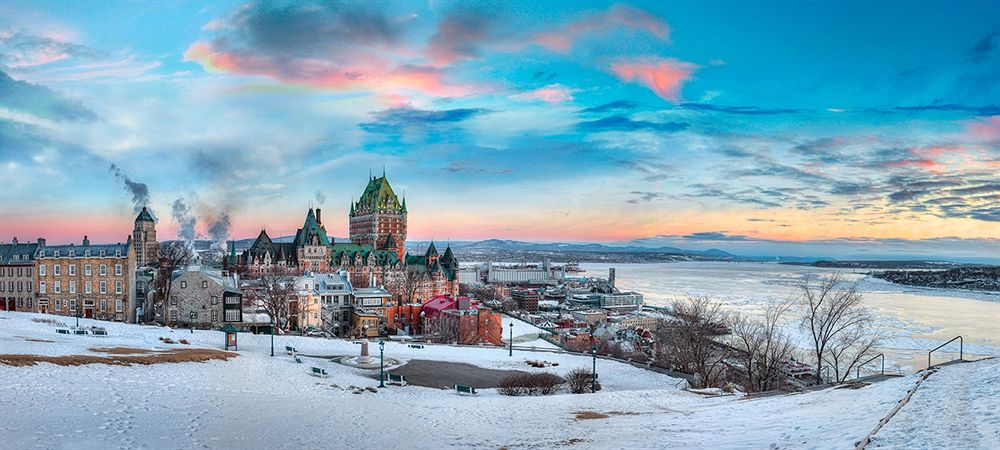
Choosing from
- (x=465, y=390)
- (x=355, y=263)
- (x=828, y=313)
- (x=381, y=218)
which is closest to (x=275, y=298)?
(x=465, y=390)

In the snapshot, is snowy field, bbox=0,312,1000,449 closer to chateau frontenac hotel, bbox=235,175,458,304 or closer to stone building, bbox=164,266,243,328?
stone building, bbox=164,266,243,328

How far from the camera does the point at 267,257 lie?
94125 millimetres

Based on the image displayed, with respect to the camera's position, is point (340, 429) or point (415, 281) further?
point (415, 281)

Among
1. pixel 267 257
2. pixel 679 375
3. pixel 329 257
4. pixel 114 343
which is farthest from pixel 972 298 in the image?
pixel 114 343

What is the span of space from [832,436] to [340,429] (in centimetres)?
1240

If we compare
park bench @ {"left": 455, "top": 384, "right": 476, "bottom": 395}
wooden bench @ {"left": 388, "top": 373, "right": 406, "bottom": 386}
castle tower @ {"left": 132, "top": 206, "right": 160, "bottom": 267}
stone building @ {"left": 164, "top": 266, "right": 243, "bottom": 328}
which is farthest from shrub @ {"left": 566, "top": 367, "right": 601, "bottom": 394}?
castle tower @ {"left": 132, "top": 206, "right": 160, "bottom": 267}

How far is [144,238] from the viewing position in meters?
108

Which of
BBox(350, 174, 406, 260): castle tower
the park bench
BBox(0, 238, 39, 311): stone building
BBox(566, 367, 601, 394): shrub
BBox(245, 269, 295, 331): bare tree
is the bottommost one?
BBox(566, 367, 601, 394): shrub

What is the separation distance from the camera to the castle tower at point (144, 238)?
103 meters

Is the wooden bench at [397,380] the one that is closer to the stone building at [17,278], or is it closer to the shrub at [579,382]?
the shrub at [579,382]

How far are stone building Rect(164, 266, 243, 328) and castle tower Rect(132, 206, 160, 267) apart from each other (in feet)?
203

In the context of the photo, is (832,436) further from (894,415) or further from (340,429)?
(340,429)

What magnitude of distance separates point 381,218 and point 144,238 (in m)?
43.3

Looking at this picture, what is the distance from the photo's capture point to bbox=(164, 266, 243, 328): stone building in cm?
4784
